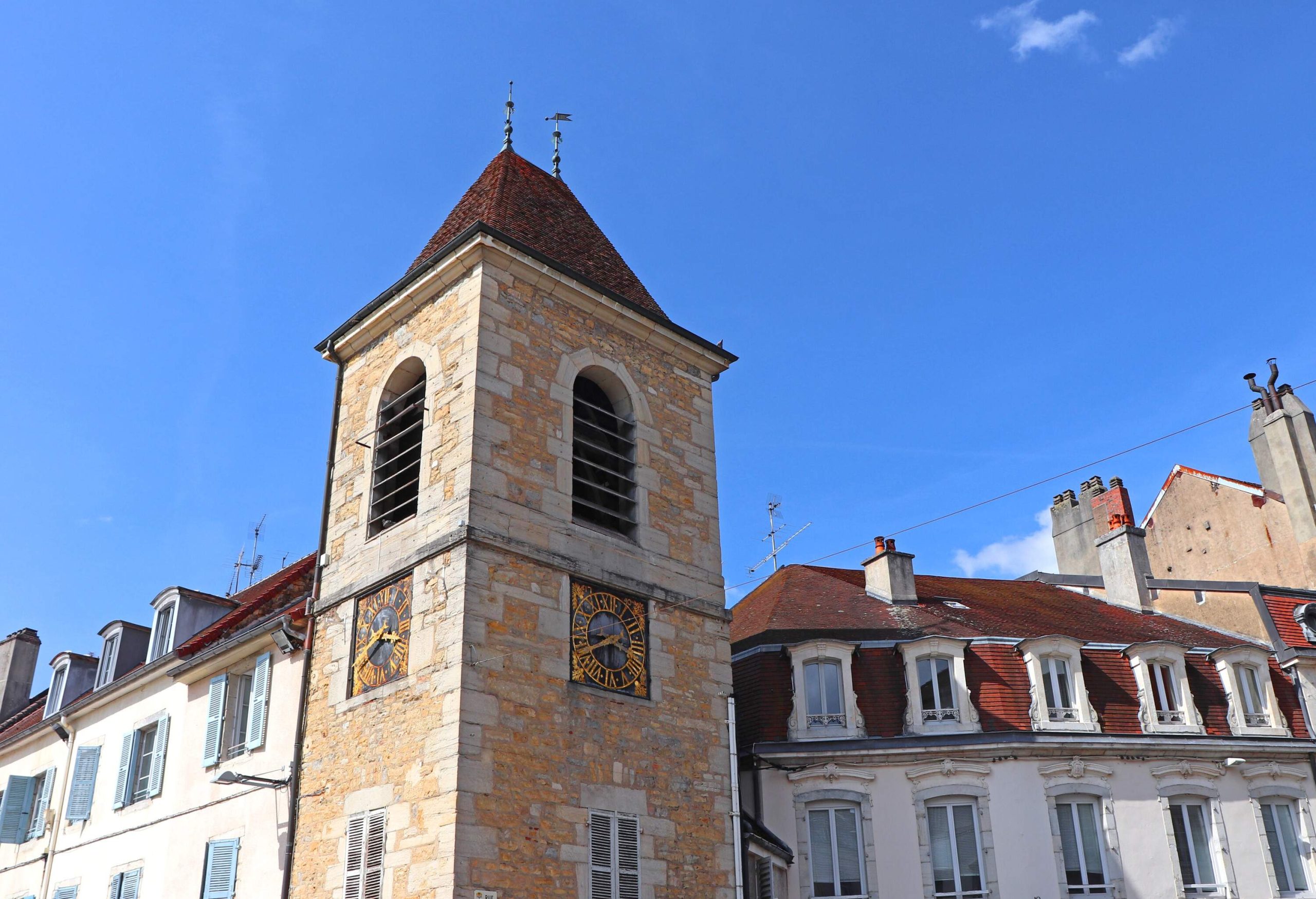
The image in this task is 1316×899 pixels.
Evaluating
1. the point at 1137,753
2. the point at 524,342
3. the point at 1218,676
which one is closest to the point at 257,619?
the point at 524,342

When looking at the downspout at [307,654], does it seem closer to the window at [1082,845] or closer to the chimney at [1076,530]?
the window at [1082,845]

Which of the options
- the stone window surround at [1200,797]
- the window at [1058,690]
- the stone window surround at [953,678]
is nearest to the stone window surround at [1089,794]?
the window at [1058,690]

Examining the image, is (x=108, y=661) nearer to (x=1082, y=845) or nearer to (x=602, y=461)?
(x=602, y=461)

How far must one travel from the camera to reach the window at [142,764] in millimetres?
15492

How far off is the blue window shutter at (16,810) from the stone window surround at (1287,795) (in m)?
18.4

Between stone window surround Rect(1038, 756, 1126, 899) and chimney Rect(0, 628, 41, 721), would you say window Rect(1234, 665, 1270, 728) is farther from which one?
chimney Rect(0, 628, 41, 721)

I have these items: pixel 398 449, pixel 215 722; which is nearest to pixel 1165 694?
pixel 398 449

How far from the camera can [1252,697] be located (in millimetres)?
18422

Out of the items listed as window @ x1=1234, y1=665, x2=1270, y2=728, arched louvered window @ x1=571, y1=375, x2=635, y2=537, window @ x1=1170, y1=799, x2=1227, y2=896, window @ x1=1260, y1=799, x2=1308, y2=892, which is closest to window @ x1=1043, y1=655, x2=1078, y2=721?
window @ x1=1170, y1=799, x2=1227, y2=896

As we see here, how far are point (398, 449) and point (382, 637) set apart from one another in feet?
8.71

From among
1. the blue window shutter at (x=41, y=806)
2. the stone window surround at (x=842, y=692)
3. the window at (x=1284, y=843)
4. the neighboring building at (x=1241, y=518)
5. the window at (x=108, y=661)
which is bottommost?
the window at (x=1284, y=843)

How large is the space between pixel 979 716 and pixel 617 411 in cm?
694

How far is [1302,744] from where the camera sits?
58.9 feet

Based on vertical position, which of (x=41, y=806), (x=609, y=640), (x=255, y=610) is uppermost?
(x=255, y=610)
